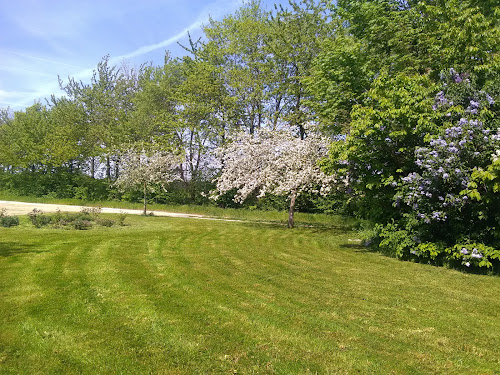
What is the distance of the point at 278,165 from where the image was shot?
18344 mm

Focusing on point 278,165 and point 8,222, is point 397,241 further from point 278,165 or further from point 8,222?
point 8,222

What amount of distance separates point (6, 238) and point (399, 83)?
12.1 meters

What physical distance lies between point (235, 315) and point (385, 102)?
7.08 m

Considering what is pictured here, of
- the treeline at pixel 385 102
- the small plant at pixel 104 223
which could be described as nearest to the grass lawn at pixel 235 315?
the treeline at pixel 385 102

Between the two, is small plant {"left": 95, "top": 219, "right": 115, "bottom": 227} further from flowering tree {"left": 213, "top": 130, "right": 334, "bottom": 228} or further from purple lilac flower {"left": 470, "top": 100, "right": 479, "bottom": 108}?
purple lilac flower {"left": 470, "top": 100, "right": 479, "bottom": 108}

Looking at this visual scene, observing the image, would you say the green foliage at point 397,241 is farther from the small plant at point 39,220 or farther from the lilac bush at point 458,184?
the small plant at point 39,220

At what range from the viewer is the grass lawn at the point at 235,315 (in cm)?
367

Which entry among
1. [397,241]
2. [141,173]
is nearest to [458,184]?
[397,241]

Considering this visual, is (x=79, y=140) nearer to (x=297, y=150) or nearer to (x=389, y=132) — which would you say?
(x=297, y=150)

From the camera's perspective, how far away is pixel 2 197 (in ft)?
126

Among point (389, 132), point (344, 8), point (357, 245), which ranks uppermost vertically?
point (344, 8)

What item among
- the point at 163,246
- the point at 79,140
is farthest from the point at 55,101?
the point at 163,246

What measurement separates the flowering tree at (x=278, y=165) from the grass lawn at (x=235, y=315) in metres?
8.61

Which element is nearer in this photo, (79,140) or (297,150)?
(297,150)
